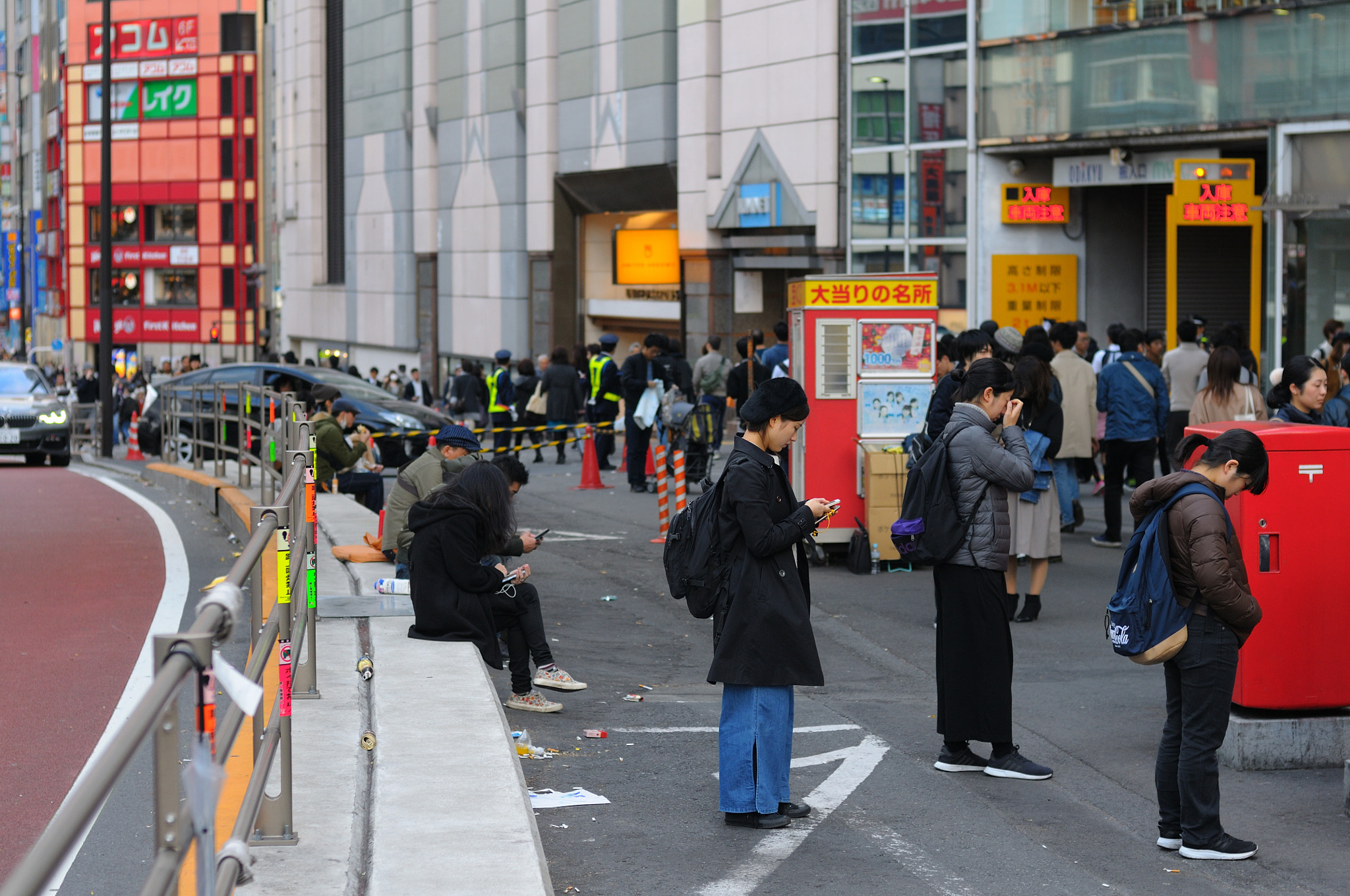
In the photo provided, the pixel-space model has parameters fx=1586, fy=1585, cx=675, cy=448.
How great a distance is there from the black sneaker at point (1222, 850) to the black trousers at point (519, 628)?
3.56 metres

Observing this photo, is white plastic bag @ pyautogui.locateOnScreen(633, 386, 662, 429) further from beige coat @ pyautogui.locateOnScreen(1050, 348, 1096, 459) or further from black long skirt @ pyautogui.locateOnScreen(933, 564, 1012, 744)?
black long skirt @ pyautogui.locateOnScreen(933, 564, 1012, 744)

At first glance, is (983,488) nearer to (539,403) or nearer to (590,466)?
(590,466)

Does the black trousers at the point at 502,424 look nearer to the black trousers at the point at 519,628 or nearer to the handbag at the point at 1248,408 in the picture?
the handbag at the point at 1248,408

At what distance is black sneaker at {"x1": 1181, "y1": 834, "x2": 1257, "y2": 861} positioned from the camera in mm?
5719

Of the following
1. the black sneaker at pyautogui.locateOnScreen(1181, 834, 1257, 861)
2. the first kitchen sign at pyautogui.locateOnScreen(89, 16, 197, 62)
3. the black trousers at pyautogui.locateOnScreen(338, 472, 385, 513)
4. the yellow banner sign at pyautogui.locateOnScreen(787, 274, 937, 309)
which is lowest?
the black sneaker at pyautogui.locateOnScreen(1181, 834, 1257, 861)

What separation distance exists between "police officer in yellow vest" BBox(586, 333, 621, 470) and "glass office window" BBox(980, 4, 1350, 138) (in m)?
7.08

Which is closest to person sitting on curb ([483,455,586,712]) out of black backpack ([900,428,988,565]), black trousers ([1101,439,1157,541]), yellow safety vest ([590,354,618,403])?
black backpack ([900,428,988,565])

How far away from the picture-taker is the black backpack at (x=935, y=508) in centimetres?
690

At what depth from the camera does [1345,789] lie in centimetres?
632

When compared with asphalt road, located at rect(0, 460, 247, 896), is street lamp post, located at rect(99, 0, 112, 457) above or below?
above

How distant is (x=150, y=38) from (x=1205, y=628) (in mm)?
84206

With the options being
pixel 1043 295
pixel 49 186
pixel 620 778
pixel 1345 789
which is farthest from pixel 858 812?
pixel 49 186

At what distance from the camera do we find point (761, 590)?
236 inches

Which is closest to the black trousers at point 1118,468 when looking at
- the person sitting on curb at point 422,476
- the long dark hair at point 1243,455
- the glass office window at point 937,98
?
the person sitting on curb at point 422,476
